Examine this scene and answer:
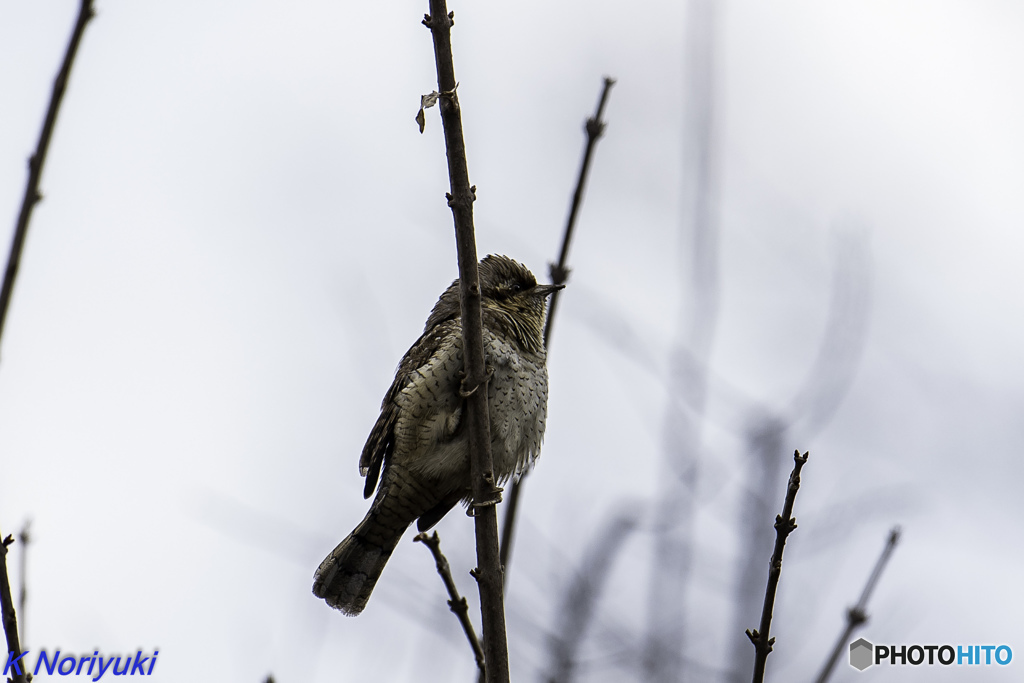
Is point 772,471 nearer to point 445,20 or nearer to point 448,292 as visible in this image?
point 448,292

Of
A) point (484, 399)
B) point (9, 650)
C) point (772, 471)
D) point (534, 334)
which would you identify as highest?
point (534, 334)

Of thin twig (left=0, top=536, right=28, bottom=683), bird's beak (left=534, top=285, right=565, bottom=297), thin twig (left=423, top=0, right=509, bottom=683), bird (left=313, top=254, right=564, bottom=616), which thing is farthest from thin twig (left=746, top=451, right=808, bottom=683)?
bird's beak (left=534, top=285, right=565, bottom=297)

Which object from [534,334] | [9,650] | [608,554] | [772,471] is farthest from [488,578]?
[772,471]

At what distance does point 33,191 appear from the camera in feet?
7.48

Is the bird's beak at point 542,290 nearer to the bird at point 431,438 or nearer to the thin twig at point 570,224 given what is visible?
the bird at point 431,438

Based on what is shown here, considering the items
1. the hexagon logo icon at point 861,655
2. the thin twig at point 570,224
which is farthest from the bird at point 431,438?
the hexagon logo icon at point 861,655

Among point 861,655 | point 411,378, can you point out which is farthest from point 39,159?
point 861,655

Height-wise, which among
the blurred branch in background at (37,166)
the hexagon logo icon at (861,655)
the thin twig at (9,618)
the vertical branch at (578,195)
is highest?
A: the vertical branch at (578,195)

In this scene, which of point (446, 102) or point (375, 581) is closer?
point (446, 102)

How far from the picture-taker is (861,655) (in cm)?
448

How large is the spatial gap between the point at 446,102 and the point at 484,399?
94 centimetres

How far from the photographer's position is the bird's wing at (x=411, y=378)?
396cm

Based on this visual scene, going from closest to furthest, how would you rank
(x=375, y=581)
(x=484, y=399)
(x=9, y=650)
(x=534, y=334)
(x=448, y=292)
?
1. (x=9, y=650)
2. (x=484, y=399)
3. (x=375, y=581)
4. (x=534, y=334)
5. (x=448, y=292)

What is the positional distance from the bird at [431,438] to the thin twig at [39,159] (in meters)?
1.95
